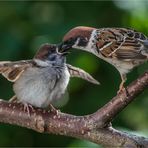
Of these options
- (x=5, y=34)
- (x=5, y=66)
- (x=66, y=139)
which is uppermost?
(x=5, y=66)

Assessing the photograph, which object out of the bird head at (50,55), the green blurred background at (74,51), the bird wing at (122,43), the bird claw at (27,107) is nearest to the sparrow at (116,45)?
the bird wing at (122,43)

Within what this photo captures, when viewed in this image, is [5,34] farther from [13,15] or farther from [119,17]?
[119,17]

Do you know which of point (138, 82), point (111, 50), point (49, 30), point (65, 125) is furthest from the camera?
point (49, 30)

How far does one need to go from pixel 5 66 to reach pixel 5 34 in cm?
135

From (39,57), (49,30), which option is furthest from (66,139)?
(39,57)

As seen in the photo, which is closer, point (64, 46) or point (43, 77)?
point (64, 46)

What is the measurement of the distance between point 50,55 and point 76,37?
1.25 ft

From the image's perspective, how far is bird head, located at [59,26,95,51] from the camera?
6.93 feet

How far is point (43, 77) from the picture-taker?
2613 mm

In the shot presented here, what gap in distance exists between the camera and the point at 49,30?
11.4 ft

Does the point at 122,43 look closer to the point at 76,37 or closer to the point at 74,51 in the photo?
the point at 76,37

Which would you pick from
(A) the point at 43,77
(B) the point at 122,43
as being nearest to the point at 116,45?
(B) the point at 122,43

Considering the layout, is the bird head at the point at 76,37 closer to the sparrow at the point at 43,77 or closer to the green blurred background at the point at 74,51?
the sparrow at the point at 43,77

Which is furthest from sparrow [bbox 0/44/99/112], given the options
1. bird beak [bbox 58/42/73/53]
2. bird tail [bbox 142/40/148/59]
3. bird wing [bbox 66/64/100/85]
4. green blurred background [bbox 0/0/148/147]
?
green blurred background [bbox 0/0/148/147]
